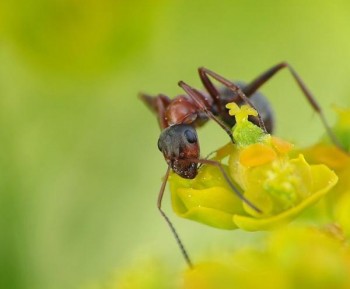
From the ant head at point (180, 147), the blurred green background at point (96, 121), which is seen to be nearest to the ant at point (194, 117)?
the ant head at point (180, 147)

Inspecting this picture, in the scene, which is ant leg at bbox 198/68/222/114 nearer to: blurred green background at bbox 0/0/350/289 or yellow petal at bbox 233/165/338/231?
blurred green background at bbox 0/0/350/289

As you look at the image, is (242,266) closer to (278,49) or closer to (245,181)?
(245,181)

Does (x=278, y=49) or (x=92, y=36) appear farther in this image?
(x=278, y=49)

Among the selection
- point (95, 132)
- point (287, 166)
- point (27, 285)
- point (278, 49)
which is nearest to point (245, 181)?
point (287, 166)

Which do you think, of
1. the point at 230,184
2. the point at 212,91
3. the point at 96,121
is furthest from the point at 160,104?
the point at 96,121

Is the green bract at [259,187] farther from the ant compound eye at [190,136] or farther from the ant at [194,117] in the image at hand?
the ant compound eye at [190,136]

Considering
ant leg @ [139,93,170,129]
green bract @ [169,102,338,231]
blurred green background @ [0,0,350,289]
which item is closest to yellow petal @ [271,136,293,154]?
green bract @ [169,102,338,231]

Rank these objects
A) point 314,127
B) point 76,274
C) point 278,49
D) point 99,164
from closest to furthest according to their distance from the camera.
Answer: point 76,274, point 99,164, point 314,127, point 278,49
